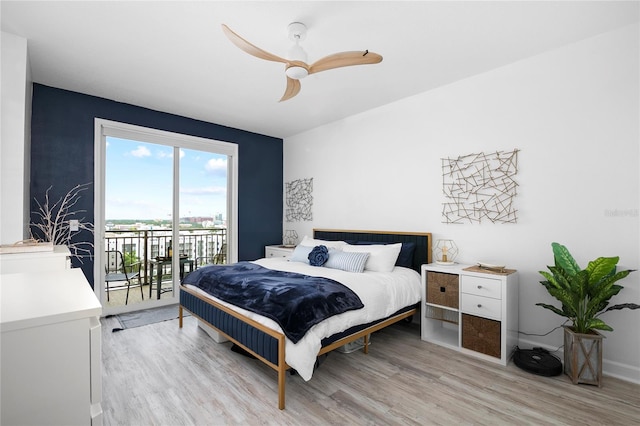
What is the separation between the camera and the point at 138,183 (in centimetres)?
436

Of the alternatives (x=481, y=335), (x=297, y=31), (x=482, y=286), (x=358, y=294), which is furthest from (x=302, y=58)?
(x=481, y=335)

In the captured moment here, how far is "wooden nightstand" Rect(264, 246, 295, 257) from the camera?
199 inches

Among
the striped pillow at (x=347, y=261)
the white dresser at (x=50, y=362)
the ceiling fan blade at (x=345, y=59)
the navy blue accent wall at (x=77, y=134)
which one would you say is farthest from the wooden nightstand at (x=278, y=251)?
the white dresser at (x=50, y=362)

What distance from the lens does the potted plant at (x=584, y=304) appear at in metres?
2.30

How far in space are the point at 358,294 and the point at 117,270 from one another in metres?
3.44

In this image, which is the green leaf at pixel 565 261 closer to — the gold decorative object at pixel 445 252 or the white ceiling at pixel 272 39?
the gold decorative object at pixel 445 252


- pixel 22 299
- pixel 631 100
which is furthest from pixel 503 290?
pixel 22 299

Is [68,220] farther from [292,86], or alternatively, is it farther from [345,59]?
[345,59]

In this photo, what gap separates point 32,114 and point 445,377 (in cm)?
493

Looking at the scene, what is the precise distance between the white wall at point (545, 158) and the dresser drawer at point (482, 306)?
0.47 meters

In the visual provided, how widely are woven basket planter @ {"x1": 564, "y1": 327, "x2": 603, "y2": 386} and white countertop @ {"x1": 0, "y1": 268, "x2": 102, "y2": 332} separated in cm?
308

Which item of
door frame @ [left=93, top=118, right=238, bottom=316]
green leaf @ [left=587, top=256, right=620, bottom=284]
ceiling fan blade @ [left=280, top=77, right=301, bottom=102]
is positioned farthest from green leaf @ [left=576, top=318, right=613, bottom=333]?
door frame @ [left=93, top=118, right=238, bottom=316]

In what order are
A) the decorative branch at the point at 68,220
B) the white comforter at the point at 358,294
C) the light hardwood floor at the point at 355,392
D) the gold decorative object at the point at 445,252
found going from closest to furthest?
the light hardwood floor at the point at 355,392 → the white comforter at the point at 358,294 → the gold decorative object at the point at 445,252 → the decorative branch at the point at 68,220

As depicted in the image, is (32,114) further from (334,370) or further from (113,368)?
(334,370)
